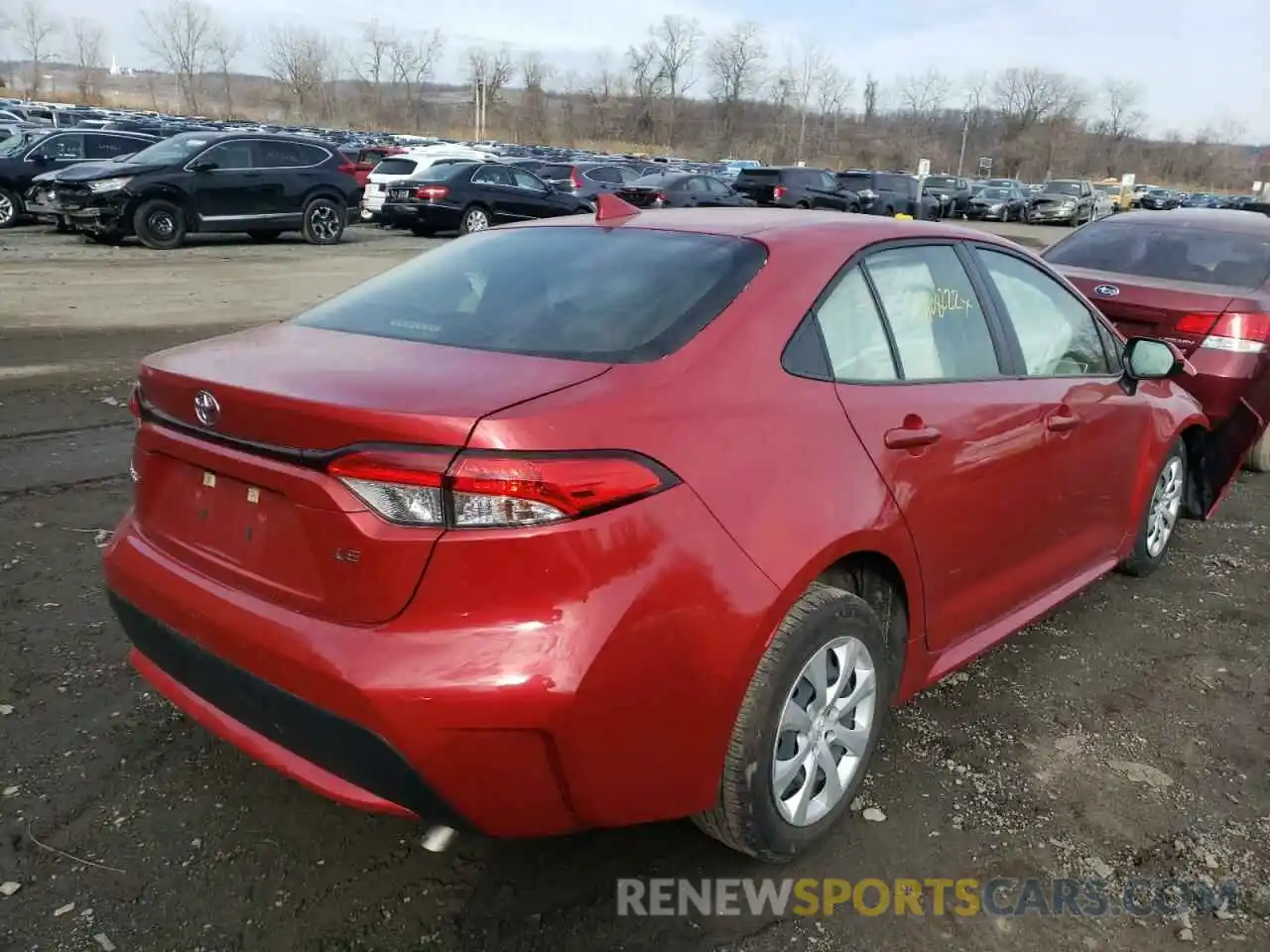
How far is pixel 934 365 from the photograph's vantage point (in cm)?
309

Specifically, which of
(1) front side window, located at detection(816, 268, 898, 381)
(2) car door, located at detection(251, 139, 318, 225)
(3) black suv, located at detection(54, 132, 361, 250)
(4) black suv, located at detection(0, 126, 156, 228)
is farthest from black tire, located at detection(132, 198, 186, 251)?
(1) front side window, located at detection(816, 268, 898, 381)

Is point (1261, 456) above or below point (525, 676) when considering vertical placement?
below

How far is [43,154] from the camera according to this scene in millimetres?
18250

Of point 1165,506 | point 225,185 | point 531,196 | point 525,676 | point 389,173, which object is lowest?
point 1165,506

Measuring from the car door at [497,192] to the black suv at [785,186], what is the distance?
26.9 feet

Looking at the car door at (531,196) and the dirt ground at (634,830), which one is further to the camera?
the car door at (531,196)

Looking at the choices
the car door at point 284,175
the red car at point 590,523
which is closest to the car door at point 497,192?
the car door at point 284,175

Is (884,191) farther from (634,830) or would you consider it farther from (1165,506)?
(634,830)

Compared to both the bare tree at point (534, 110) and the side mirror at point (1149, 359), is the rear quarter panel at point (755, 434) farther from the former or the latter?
the bare tree at point (534, 110)

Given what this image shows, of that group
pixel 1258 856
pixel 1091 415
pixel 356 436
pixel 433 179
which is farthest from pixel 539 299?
pixel 433 179

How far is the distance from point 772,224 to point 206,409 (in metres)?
1.67

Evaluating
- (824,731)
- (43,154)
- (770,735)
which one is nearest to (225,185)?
(43,154)

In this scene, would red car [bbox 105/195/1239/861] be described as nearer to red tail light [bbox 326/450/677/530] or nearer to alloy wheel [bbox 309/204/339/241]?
red tail light [bbox 326/450/677/530]

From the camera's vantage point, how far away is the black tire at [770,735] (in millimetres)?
2396
